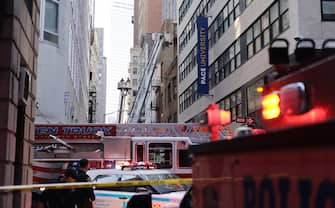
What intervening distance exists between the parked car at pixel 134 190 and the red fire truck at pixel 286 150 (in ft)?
22.3

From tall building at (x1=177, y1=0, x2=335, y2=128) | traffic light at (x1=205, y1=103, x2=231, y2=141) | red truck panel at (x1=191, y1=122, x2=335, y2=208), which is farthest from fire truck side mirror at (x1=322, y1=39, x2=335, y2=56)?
tall building at (x1=177, y1=0, x2=335, y2=128)

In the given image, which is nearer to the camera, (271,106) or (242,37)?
(271,106)

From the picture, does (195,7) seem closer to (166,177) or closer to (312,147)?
(166,177)

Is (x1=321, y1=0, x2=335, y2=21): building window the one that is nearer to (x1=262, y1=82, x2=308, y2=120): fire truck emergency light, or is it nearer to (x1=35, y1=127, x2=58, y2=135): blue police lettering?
(x1=35, y1=127, x2=58, y2=135): blue police lettering

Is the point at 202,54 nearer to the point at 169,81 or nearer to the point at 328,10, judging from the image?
the point at 328,10

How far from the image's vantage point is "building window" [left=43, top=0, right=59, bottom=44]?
27641 mm

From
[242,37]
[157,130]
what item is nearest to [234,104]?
[242,37]

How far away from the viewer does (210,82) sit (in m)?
36.8

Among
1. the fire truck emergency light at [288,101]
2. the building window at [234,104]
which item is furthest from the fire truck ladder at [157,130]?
the fire truck emergency light at [288,101]

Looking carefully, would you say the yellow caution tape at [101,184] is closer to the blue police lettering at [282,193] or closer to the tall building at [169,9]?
the blue police lettering at [282,193]

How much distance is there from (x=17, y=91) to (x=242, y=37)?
2133 centimetres

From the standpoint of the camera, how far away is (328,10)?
2192 centimetres

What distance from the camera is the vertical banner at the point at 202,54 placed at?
36281 millimetres

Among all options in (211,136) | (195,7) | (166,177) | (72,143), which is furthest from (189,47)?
(211,136)
